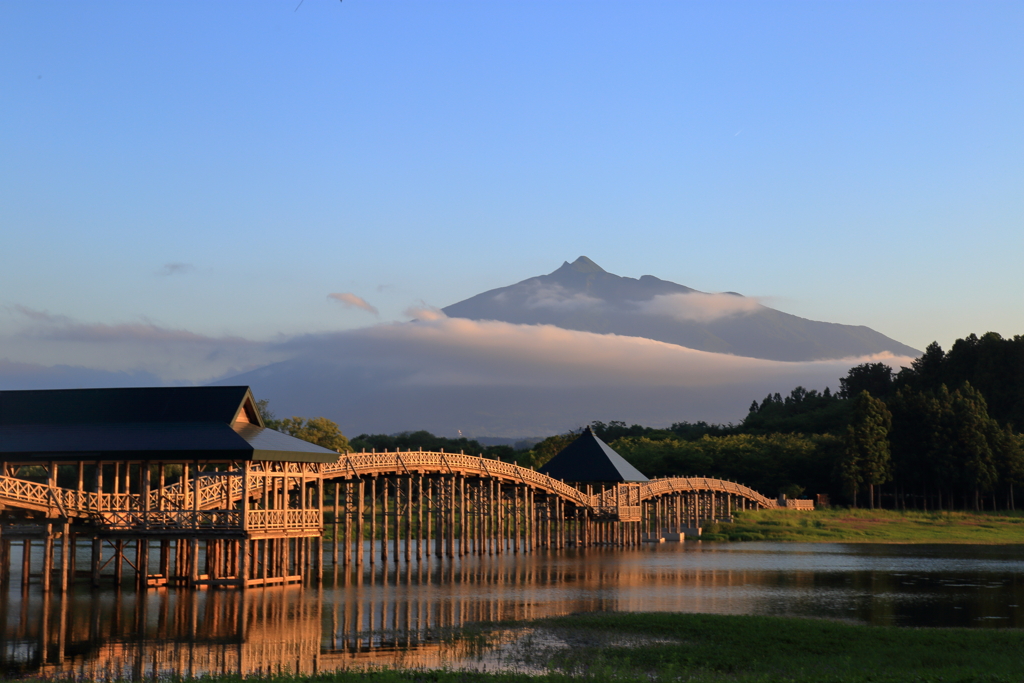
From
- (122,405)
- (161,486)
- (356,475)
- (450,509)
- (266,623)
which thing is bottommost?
(266,623)

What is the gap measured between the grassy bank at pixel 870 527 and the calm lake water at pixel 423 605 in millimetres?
18275

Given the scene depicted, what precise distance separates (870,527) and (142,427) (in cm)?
5791

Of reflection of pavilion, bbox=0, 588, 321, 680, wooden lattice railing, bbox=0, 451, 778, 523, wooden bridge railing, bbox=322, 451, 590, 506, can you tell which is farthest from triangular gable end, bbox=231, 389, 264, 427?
reflection of pavilion, bbox=0, 588, 321, 680

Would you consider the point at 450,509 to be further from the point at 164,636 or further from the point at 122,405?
the point at 164,636

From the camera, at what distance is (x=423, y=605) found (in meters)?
31.2

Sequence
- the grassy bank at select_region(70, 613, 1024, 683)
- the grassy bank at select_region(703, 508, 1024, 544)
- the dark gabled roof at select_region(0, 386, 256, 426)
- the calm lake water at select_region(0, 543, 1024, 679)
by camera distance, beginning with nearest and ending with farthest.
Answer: the grassy bank at select_region(70, 613, 1024, 683), the calm lake water at select_region(0, 543, 1024, 679), the dark gabled roof at select_region(0, 386, 256, 426), the grassy bank at select_region(703, 508, 1024, 544)

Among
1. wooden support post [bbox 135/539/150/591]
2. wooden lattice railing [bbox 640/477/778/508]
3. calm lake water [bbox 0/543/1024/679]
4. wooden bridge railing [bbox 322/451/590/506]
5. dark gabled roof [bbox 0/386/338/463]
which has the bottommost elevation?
calm lake water [bbox 0/543/1024/679]

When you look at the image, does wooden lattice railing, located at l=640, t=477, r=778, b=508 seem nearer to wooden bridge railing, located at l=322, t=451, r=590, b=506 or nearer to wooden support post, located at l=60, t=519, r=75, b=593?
wooden bridge railing, located at l=322, t=451, r=590, b=506

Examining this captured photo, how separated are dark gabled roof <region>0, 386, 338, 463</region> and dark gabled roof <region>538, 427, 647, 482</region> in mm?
30693

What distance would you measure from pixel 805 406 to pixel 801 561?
402 feet

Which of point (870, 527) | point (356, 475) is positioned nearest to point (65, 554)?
point (356, 475)

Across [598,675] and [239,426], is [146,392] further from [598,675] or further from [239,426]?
[598,675]

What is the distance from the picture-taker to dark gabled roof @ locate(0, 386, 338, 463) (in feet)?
108

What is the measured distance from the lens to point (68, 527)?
33.2 m
